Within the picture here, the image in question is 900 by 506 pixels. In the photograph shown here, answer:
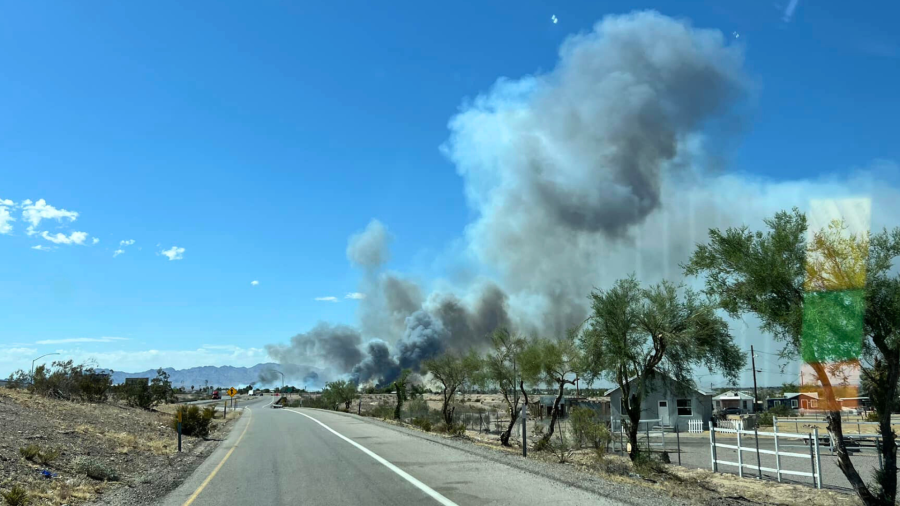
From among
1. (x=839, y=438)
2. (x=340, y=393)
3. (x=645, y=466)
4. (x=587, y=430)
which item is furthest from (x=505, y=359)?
(x=340, y=393)

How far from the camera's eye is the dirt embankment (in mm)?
12422

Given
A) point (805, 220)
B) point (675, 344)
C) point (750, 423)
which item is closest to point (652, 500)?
point (805, 220)

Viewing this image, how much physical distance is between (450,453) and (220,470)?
6748 millimetres

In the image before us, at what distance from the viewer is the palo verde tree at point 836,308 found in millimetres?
12516

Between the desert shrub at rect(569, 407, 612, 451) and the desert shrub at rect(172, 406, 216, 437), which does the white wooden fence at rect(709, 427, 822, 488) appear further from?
the desert shrub at rect(172, 406, 216, 437)

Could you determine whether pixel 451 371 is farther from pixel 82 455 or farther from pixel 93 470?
pixel 93 470

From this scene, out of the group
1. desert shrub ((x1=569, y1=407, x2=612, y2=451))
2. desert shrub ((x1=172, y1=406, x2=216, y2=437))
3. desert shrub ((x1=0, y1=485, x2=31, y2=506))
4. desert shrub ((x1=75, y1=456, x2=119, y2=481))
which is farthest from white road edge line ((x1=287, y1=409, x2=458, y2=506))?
desert shrub ((x1=172, y1=406, x2=216, y2=437))

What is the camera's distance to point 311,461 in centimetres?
1653

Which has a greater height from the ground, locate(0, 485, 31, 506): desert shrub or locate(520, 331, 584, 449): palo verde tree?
locate(520, 331, 584, 449): palo verde tree

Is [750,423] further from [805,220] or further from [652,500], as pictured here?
[652,500]

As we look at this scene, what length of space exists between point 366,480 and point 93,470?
730 cm

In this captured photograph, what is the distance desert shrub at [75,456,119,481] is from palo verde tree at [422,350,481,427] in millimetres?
28357

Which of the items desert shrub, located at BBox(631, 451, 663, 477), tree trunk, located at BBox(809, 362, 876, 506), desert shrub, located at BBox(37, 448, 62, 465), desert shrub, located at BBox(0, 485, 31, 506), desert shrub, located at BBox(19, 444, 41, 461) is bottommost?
desert shrub, located at BBox(631, 451, 663, 477)

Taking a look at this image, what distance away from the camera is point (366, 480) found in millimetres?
12500
